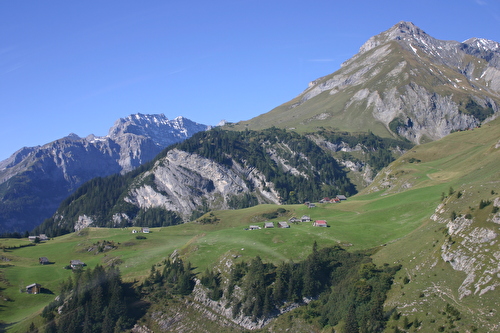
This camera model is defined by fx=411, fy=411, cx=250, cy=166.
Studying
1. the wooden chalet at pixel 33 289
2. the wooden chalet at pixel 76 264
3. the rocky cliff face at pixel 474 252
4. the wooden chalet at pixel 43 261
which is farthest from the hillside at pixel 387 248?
the wooden chalet at pixel 76 264

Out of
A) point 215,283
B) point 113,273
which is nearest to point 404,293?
point 215,283

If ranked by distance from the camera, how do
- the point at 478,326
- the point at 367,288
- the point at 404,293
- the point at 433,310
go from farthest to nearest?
the point at 367,288 < the point at 404,293 < the point at 433,310 < the point at 478,326

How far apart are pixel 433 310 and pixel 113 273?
3023 inches

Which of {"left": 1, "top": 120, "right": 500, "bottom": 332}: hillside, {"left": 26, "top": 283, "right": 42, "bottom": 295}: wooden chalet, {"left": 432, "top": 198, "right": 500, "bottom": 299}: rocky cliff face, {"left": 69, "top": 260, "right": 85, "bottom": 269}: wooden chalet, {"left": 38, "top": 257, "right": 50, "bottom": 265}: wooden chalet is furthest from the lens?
{"left": 38, "top": 257, "right": 50, "bottom": 265}: wooden chalet

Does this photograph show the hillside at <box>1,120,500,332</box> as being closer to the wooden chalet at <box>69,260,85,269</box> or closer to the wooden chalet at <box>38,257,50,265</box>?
the wooden chalet at <box>38,257,50,265</box>

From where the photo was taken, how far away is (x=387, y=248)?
97.4 metres

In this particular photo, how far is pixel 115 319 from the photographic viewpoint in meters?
96.7

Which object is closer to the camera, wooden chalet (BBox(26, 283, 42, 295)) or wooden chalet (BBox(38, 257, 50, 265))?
wooden chalet (BBox(26, 283, 42, 295))

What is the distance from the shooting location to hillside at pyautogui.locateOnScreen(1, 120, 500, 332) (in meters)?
67.2

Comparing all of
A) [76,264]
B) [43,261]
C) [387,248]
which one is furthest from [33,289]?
[387,248]

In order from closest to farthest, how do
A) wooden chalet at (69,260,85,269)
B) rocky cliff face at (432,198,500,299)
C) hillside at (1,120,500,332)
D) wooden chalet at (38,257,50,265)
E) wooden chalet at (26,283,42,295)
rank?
rocky cliff face at (432,198,500,299), hillside at (1,120,500,332), wooden chalet at (26,283,42,295), wooden chalet at (69,260,85,269), wooden chalet at (38,257,50,265)

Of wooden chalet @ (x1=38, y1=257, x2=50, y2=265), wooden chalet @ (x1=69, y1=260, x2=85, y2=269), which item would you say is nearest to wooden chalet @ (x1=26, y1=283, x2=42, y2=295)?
wooden chalet @ (x1=69, y1=260, x2=85, y2=269)

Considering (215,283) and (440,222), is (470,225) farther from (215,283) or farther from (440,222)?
(215,283)

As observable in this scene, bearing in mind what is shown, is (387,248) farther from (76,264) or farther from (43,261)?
(43,261)
